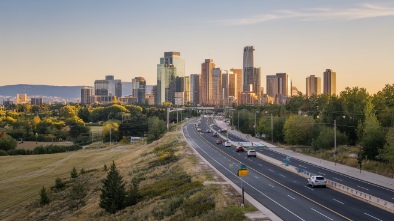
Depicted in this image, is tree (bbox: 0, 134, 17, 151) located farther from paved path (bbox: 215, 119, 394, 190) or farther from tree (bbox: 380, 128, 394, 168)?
tree (bbox: 380, 128, 394, 168)

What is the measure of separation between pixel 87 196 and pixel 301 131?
49779 mm

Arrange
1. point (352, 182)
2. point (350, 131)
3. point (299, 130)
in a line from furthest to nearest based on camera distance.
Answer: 1. point (299, 130)
2. point (350, 131)
3. point (352, 182)

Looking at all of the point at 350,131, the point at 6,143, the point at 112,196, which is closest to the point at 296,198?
Result: the point at 112,196

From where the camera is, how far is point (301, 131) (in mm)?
89750

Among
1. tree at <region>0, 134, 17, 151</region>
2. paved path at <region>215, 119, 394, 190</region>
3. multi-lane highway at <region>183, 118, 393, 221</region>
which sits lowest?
tree at <region>0, 134, 17, 151</region>

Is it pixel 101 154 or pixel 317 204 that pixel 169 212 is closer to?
pixel 317 204

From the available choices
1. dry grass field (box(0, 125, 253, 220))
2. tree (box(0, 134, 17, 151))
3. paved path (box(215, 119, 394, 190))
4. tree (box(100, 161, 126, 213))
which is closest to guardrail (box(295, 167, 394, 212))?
paved path (box(215, 119, 394, 190))

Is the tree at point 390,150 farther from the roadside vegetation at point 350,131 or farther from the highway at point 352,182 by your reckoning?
the highway at point 352,182

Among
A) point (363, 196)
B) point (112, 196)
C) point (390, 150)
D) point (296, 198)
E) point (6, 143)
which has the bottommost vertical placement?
point (6, 143)

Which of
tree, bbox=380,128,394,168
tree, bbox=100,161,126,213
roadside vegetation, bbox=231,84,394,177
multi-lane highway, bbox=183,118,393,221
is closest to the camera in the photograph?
multi-lane highway, bbox=183,118,393,221

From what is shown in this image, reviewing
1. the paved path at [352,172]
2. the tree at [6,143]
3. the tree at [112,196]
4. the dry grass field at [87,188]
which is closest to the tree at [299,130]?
the paved path at [352,172]

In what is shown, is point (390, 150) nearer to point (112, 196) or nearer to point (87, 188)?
point (112, 196)

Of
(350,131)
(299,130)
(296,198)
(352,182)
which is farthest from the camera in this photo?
(299,130)

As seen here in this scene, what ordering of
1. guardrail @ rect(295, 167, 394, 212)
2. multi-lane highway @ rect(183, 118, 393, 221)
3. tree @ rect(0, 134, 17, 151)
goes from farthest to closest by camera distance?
tree @ rect(0, 134, 17, 151), guardrail @ rect(295, 167, 394, 212), multi-lane highway @ rect(183, 118, 393, 221)
